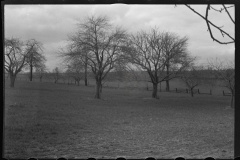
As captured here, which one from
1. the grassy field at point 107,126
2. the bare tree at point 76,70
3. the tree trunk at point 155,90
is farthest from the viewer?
the tree trunk at point 155,90

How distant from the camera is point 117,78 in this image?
9.13 metres

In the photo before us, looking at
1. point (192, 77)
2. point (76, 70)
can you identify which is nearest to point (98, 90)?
point (76, 70)

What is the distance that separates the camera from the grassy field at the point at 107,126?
12.0 ft

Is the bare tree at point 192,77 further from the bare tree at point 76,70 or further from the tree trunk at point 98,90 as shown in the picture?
the bare tree at point 76,70

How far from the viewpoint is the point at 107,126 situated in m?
6.35

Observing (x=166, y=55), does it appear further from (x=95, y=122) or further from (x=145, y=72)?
(x=95, y=122)

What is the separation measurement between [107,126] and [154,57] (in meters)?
5.22

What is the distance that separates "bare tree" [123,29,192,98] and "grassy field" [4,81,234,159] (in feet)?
3.86

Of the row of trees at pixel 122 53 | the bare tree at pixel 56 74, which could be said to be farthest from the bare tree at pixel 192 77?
the bare tree at pixel 56 74

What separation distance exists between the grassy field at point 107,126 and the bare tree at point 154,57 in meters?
1.18

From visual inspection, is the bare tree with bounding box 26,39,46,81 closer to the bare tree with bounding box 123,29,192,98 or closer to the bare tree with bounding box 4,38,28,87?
the bare tree with bounding box 4,38,28,87

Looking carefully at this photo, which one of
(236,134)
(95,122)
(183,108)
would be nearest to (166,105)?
(183,108)

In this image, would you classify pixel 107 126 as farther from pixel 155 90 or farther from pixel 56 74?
pixel 155 90
